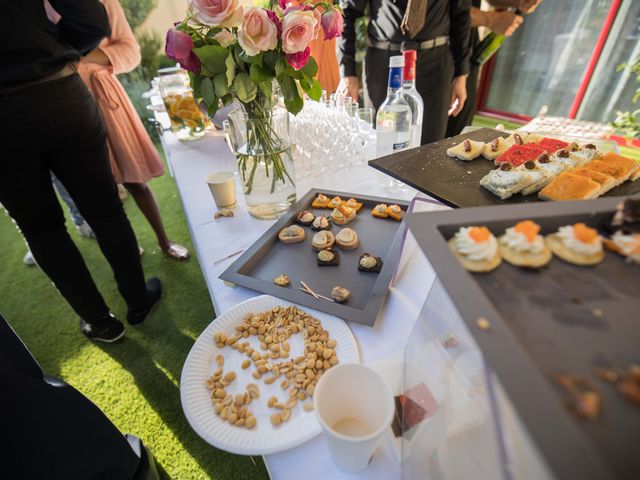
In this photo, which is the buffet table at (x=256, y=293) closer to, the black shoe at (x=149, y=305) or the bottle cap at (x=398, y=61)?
the bottle cap at (x=398, y=61)

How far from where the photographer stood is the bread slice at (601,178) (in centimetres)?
68

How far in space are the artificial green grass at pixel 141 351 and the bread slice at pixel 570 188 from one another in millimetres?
1084

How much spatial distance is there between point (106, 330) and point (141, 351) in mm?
185

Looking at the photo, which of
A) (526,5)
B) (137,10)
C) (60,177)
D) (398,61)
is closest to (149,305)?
(60,177)

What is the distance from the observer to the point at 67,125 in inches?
39.7

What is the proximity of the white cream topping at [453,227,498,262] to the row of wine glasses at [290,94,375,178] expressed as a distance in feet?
3.14

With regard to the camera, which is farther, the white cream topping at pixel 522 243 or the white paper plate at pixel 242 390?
the white paper plate at pixel 242 390

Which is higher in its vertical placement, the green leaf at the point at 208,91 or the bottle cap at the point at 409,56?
the bottle cap at the point at 409,56

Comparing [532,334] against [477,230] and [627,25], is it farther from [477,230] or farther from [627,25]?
[627,25]

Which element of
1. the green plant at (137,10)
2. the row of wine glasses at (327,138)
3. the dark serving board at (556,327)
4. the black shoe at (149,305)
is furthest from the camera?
the green plant at (137,10)

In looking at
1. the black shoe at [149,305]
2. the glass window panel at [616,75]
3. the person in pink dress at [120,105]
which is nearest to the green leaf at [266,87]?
the person in pink dress at [120,105]

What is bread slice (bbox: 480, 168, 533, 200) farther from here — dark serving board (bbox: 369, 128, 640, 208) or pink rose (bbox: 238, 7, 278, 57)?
pink rose (bbox: 238, 7, 278, 57)

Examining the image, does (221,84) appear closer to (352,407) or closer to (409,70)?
(409,70)

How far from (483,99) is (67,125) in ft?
16.6
